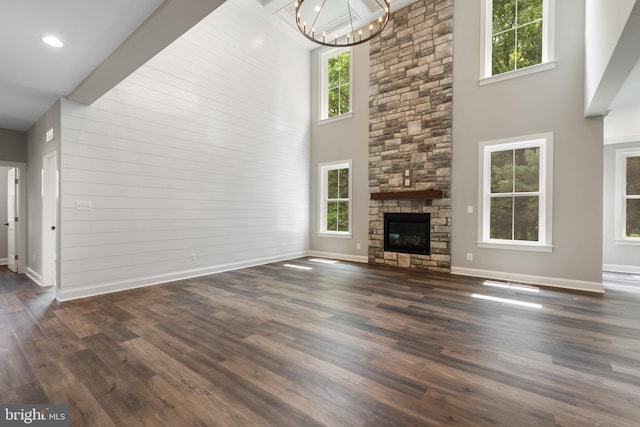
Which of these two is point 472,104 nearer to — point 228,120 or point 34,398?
point 228,120

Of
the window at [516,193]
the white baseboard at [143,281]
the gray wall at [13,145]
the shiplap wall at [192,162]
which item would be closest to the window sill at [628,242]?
the window at [516,193]

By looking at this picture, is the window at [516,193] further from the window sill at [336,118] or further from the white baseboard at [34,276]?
the white baseboard at [34,276]

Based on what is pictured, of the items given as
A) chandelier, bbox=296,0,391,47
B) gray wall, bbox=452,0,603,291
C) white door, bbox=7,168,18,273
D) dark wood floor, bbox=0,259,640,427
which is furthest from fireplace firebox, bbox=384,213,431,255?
white door, bbox=7,168,18,273

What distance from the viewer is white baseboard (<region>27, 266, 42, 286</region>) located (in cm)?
443

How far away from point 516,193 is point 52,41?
20.2ft

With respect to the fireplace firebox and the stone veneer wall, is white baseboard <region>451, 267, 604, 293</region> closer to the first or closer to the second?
the stone veneer wall

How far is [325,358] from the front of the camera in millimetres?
2205

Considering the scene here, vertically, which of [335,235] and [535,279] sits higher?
[335,235]

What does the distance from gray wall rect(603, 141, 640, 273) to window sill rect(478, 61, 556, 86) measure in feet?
8.79

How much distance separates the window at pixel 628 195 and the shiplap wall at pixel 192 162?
21.2 feet

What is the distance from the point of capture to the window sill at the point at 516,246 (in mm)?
4458

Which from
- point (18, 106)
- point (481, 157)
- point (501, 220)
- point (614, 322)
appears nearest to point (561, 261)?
point (501, 220)

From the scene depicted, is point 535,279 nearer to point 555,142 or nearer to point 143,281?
point 555,142

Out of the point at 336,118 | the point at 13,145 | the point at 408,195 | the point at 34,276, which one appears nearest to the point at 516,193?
the point at 408,195
